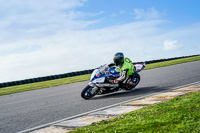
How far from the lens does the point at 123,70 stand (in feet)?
28.9

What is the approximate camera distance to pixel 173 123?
12.4 ft

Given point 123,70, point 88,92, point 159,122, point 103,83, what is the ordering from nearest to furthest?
point 159,122 → point 88,92 → point 103,83 → point 123,70

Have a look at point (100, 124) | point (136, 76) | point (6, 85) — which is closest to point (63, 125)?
point (100, 124)

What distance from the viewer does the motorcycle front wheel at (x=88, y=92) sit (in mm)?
8320

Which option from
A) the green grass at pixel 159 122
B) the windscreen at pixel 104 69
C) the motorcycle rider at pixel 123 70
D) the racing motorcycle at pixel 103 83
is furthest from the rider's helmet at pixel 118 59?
the green grass at pixel 159 122

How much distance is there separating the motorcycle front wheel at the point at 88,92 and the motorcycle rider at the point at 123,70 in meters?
0.72

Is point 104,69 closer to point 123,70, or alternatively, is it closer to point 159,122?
point 123,70

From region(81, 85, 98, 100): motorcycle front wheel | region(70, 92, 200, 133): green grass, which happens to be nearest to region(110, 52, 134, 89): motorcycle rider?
region(81, 85, 98, 100): motorcycle front wheel

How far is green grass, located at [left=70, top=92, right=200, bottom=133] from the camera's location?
3568 mm

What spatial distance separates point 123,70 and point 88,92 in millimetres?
1439

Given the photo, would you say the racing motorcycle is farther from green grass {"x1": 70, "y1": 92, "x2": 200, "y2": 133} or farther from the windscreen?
green grass {"x1": 70, "y1": 92, "x2": 200, "y2": 133}

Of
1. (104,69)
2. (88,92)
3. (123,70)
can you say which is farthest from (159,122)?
(123,70)

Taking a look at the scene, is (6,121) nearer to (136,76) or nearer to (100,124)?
(100,124)

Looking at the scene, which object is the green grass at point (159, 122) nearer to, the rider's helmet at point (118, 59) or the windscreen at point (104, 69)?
the windscreen at point (104, 69)
